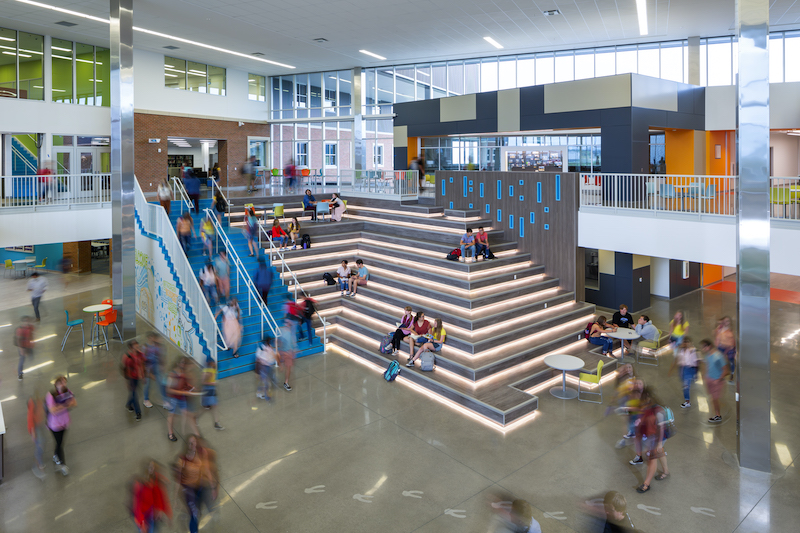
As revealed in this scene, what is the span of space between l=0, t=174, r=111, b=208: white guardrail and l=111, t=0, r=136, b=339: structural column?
5.26 ft

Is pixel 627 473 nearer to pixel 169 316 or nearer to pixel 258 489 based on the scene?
pixel 258 489

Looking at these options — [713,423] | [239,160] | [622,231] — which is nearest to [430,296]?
[622,231]

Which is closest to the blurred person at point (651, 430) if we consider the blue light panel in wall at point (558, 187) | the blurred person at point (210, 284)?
the blue light panel in wall at point (558, 187)

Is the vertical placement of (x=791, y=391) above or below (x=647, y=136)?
below

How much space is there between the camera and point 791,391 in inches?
399

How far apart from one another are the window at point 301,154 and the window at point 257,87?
111 inches

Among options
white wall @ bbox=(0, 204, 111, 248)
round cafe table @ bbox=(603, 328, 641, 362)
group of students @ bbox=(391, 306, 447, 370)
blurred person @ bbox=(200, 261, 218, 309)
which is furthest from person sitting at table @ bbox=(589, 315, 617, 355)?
white wall @ bbox=(0, 204, 111, 248)

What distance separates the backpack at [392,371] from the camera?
10883 millimetres

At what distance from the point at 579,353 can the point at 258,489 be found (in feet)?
24.8

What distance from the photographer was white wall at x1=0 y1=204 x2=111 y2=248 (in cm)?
1371

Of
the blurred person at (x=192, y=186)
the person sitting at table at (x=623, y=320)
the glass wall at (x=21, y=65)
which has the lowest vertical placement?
the person sitting at table at (x=623, y=320)

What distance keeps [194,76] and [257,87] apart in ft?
11.9

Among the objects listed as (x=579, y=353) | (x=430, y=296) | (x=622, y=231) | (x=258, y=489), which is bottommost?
(x=258, y=489)

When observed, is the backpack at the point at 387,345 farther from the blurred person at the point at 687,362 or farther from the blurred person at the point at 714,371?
the blurred person at the point at 714,371
